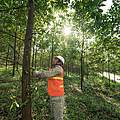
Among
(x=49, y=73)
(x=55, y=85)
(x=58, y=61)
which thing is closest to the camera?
(x=49, y=73)

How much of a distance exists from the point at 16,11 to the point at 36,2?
97 centimetres

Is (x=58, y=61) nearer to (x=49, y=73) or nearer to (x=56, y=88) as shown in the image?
(x=49, y=73)

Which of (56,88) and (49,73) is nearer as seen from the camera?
(49,73)

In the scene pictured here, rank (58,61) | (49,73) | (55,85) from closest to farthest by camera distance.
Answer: (49,73) < (55,85) < (58,61)

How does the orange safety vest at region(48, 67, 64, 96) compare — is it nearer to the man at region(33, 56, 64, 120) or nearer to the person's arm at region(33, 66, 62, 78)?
the man at region(33, 56, 64, 120)

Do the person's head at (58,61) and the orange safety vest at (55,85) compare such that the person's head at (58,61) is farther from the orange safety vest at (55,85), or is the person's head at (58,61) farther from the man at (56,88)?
the orange safety vest at (55,85)

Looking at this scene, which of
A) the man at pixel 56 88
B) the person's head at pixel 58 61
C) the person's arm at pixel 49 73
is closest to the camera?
the person's arm at pixel 49 73

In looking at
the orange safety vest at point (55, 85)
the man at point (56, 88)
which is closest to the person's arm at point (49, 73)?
the man at point (56, 88)

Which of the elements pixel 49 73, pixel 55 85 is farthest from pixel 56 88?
pixel 49 73

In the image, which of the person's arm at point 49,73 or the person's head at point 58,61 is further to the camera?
the person's head at point 58,61

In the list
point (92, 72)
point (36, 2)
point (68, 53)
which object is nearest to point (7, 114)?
point (36, 2)

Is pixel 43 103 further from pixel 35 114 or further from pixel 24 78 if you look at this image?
pixel 24 78

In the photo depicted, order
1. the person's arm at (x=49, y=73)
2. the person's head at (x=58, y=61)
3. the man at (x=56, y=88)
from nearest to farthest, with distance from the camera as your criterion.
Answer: the person's arm at (x=49, y=73) → the man at (x=56, y=88) → the person's head at (x=58, y=61)

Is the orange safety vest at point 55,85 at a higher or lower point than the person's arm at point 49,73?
lower
